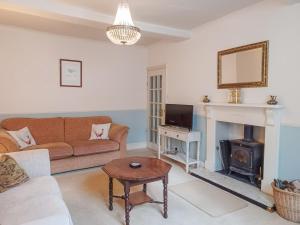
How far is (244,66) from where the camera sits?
3.33 metres

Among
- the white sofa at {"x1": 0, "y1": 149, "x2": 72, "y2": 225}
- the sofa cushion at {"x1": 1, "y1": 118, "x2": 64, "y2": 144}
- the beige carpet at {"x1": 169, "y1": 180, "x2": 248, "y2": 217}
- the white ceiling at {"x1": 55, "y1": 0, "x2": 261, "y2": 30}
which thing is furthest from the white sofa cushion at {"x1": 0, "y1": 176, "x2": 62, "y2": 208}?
the white ceiling at {"x1": 55, "y1": 0, "x2": 261, "y2": 30}

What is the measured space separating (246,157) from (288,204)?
0.93 metres

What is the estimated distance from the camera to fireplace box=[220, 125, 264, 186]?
3215 millimetres

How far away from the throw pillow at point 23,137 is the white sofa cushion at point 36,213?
214cm

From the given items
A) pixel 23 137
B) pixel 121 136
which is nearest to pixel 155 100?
pixel 121 136

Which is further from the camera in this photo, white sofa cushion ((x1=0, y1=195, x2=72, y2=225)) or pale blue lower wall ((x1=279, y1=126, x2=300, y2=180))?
pale blue lower wall ((x1=279, y1=126, x2=300, y2=180))

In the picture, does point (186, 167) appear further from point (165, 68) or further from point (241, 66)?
point (165, 68)

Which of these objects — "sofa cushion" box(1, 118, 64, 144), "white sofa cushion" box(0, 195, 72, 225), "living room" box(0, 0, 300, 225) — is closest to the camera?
"white sofa cushion" box(0, 195, 72, 225)

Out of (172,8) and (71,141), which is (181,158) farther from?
(172,8)

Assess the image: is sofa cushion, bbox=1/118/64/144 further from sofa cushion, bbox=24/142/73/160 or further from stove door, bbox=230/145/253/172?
stove door, bbox=230/145/253/172

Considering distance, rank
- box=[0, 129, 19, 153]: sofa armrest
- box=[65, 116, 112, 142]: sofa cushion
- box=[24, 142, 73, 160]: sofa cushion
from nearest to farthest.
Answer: box=[0, 129, 19, 153]: sofa armrest → box=[24, 142, 73, 160]: sofa cushion → box=[65, 116, 112, 142]: sofa cushion

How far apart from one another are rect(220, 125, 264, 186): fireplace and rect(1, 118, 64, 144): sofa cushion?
294cm

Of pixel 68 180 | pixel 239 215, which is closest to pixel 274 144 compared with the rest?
pixel 239 215

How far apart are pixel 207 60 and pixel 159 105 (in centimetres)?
175
